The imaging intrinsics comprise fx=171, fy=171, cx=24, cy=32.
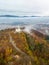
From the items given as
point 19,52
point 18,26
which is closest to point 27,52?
point 19,52

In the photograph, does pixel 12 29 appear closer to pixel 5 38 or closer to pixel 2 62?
pixel 5 38

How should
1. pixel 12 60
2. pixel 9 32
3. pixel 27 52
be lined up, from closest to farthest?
pixel 12 60
pixel 27 52
pixel 9 32

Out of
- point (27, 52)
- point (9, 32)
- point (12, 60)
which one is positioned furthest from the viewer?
point (9, 32)

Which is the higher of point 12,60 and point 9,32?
point 9,32

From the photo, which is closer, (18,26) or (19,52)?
(19,52)

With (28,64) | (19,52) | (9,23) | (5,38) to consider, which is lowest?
(28,64)

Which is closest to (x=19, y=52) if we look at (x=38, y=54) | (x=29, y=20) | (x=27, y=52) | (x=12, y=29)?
(x=27, y=52)

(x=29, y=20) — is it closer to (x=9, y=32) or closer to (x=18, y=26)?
(x=18, y=26)
